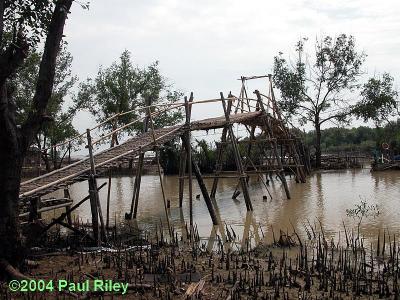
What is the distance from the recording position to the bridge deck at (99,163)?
336 inches

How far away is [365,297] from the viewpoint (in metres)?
5.42

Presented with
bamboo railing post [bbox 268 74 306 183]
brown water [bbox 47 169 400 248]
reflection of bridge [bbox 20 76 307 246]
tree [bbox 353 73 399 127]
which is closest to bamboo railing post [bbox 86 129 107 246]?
reflection of bridge [bbox 20 76 307 246]

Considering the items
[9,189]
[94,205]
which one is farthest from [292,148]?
[9,189]

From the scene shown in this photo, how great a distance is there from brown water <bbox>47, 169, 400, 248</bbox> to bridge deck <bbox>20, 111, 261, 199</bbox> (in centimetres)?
149

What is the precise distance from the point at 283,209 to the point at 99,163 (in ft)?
19.0

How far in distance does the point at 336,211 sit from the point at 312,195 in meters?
4.01

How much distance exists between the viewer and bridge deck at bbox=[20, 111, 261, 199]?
8547 mm

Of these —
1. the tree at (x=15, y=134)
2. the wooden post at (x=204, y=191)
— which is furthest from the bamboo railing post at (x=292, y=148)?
the tree at (x=15, y=134)

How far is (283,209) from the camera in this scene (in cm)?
1317

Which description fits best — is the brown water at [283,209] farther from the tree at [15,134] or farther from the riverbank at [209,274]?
the tree at [15,134]

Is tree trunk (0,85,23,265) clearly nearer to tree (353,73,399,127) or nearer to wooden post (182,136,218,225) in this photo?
wooden post (182,136,218,225)

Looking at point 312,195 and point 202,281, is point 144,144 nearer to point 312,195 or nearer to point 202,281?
point 202,281

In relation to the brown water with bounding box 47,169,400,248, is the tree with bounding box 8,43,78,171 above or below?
above

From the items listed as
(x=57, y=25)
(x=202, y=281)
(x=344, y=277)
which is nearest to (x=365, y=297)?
(x=344, y=277)
